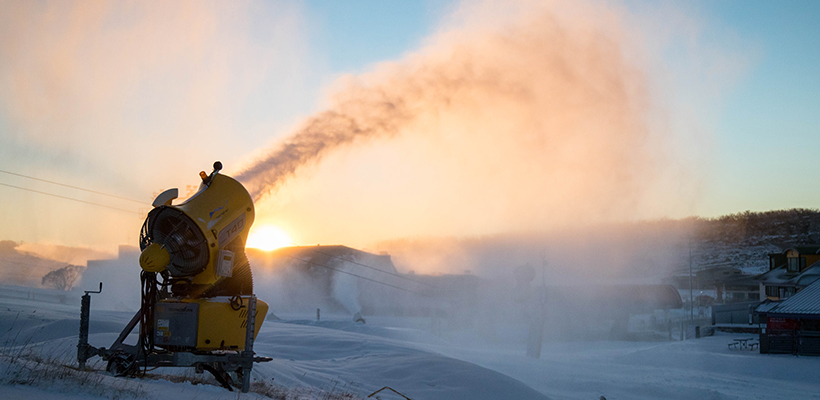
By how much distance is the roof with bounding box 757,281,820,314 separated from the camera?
118ft

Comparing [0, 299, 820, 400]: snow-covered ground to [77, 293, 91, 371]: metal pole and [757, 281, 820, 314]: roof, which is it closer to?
[77, 293, 91, 371]: metal pole

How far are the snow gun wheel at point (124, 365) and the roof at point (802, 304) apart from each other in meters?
41.2

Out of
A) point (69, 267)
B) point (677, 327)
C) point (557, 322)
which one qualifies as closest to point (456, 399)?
point (557, 322)

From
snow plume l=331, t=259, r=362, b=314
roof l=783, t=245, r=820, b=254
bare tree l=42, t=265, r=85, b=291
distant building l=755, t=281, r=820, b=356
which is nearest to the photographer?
distant building l=755, t=281, r=820, b=356

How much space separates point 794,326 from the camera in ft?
121

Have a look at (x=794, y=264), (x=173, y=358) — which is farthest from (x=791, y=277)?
(x=173, y=358)

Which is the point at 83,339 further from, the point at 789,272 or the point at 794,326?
the point at 789,272

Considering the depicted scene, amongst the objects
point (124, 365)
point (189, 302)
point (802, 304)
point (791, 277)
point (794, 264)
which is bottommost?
point (802, 304)

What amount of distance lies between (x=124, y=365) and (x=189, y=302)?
164cm

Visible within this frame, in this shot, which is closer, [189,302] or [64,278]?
[189,302]

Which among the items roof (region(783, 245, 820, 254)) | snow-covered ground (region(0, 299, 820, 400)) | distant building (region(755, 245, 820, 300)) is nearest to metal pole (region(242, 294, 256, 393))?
snow-covered ground (region(0, 299, 820, 400))

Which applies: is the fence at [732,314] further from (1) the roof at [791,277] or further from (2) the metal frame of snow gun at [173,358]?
(2) the metal frame of snow gun at [173,358]

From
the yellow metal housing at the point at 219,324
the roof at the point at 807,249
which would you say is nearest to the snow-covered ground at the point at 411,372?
the yellow metal housing at the point at 219,324

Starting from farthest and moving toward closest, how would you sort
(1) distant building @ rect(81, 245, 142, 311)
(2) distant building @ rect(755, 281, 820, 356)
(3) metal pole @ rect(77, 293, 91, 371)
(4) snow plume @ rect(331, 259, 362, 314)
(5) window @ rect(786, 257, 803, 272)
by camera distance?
(4) snow plume @ rect(331, 259, 362, 314), (1) distant building @ rect(81, 245, 142, 311), (5) window @ rect(786, 257, 803, 272), (2) distant building @ rect(755, 281, 820, 356), (3) metal pole @ rect(77, 293, 91, 371)
